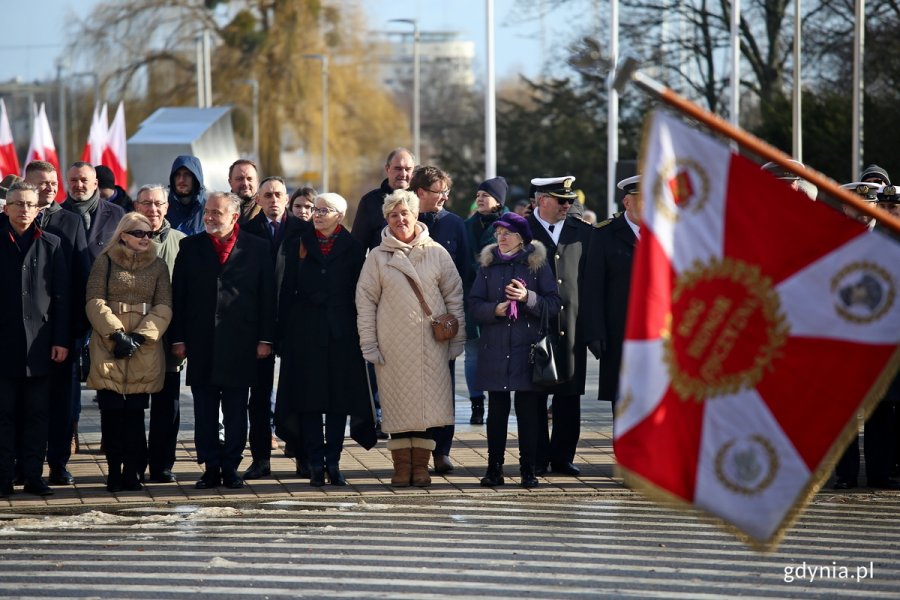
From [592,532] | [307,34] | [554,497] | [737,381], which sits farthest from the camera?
[307,34]

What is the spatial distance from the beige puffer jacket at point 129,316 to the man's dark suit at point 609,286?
281cm

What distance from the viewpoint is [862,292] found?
4.99 metres

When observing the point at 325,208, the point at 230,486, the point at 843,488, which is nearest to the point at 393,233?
the point at 325,208

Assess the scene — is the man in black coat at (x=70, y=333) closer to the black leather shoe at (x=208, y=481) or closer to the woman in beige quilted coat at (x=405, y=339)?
the black leather shoe at (x=208, y=481)

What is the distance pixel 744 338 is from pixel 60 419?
613 cm

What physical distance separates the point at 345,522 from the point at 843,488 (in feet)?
11.1

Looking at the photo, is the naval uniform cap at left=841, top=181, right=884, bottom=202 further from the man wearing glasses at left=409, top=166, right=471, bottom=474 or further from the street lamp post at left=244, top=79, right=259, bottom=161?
the street lamp post at left=244, top=79, right=259, bottom=161

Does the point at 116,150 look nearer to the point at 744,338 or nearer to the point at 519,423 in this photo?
the point at 519,423

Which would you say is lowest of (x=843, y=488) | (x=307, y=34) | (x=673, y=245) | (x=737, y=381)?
(x=843, y=488)

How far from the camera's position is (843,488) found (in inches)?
375

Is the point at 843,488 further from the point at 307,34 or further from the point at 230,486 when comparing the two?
the point at 307,34

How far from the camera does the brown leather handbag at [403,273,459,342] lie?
9523 mm

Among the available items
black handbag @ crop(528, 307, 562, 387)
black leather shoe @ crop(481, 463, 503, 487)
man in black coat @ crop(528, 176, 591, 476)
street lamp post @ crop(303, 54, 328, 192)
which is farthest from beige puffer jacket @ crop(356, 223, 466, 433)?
street lamp post @ crop(303, 54, 328, 192)

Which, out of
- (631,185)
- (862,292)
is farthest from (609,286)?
(862,292)
